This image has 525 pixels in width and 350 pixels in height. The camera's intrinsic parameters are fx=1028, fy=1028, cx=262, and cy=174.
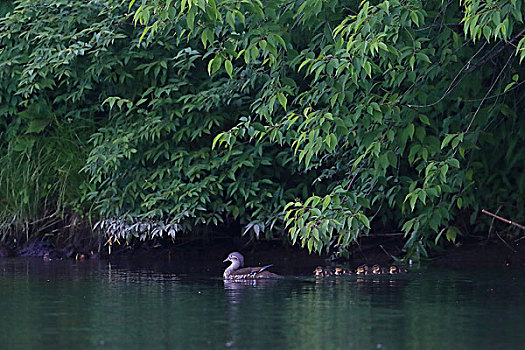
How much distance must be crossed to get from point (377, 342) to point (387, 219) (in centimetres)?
570

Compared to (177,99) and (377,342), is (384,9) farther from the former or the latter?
(177,99)

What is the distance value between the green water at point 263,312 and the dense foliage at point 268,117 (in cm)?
72

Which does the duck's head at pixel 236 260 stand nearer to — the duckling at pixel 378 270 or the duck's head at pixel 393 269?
the duckling at pixel 378 270

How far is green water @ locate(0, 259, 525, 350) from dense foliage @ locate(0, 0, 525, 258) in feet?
2.38

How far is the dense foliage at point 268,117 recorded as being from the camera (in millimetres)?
9367

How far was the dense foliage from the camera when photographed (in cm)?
937

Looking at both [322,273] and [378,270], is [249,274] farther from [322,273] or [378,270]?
[378,270]

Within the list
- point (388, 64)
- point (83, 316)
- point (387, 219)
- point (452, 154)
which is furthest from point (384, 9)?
point (387, 219)

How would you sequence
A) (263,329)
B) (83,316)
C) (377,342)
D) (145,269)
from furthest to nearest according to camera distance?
(145,269) < (83,316) < (263,329) < (377,342)

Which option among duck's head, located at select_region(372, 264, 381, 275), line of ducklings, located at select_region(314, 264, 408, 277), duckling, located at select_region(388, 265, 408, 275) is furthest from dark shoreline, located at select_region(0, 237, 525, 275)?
duck's head, located at select_region(372, 264, 381, 275)

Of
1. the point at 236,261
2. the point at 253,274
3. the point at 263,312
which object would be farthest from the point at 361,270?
the point at 263,312

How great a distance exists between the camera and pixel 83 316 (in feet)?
26.5

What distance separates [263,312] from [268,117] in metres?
2.42

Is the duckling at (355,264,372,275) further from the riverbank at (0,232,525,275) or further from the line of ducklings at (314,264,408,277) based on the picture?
the riverbank at (0,232,525,275)
